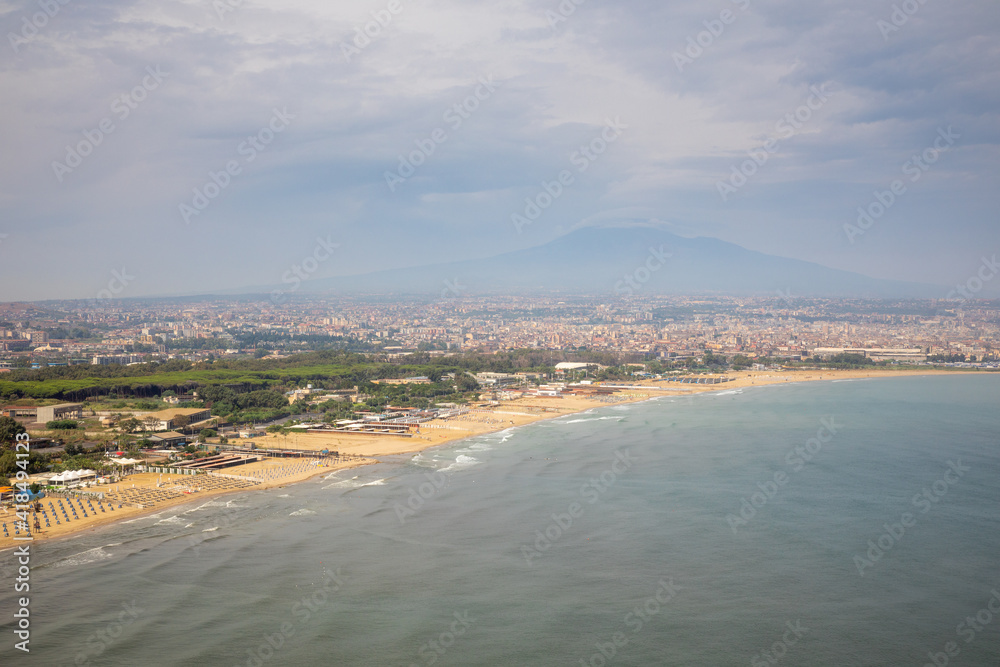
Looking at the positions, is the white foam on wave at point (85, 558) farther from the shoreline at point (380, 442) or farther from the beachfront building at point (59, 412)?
the beachfront building at point (59, 412)

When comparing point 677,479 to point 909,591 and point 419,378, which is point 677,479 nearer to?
point 909,591

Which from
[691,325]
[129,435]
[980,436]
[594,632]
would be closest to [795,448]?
[980,436]

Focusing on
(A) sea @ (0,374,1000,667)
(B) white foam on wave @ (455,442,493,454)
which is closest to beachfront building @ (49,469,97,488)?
(A) sea @ (0,374,1000,667)

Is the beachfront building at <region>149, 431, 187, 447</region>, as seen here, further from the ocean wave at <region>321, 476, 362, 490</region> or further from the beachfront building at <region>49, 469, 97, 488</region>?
the ocean wave at <region>321, 476, 362, 490</region>

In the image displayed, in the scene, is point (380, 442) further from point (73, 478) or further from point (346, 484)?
point (73, 478)

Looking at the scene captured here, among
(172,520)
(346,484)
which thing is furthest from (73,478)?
(346,484)

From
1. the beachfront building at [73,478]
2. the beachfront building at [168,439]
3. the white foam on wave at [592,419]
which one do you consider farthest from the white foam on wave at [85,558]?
the white foam on wave at [592,419]
